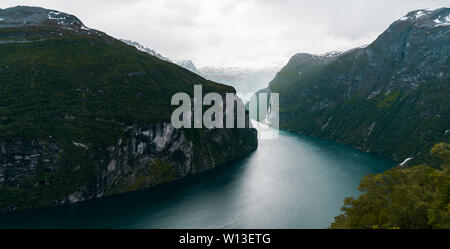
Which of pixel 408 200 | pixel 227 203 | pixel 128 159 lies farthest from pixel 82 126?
pixel 408 200

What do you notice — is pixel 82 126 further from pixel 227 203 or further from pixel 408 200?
pixel 408 200

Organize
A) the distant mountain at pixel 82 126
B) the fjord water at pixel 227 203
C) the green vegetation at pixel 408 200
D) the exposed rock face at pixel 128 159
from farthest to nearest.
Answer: the distant mountain at pixel 82 126
the exposed rock face at pixel 128 159
the fjord water at pixel 227 203
the green vegetation at pixel 408 200

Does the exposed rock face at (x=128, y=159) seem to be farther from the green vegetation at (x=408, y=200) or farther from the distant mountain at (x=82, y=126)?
the green vegetation at (x=408, y=200)

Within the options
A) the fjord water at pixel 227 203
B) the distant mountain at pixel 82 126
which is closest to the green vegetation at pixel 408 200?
the fjord water at pixel 227 203

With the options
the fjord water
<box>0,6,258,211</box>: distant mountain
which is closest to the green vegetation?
the fjord water

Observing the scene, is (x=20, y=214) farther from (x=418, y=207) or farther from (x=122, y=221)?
(x=418, y=207)

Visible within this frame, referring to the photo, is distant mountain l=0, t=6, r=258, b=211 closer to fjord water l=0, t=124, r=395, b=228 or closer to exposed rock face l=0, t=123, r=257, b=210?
exposed rock face l=0, t=123, r=257, b=210
